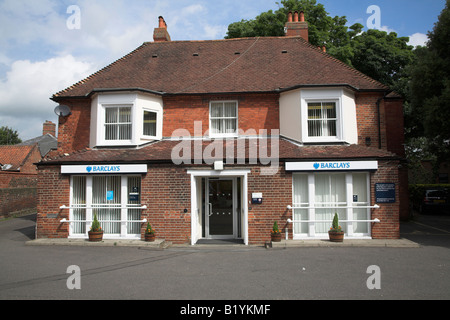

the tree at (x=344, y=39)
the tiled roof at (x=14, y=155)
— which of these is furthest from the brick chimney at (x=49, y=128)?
the tree at (x=344, y=39)

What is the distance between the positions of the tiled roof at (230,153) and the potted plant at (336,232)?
6.88 ft

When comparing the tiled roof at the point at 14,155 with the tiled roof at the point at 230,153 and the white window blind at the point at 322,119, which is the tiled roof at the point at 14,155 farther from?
the white window blind at the point at 322,119

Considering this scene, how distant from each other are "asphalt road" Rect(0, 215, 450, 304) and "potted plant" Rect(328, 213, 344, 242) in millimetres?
527

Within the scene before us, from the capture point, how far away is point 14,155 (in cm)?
3256

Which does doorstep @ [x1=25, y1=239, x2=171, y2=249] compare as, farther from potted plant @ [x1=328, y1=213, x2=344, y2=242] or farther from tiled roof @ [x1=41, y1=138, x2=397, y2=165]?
potted plant @ [x1=328, y1=213, x2=344, y2=242]

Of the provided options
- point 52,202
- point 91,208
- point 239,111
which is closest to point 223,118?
point 239,111

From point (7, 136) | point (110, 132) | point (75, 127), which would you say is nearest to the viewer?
point (110, 132)

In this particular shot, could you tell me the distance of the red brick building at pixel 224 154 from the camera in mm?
10492

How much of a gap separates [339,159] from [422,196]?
15211 mm

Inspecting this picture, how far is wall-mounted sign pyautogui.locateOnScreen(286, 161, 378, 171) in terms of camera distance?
1043cm

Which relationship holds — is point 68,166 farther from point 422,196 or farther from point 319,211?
point 422,196

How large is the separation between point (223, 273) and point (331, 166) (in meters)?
5.54

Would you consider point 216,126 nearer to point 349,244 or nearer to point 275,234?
point 275,234

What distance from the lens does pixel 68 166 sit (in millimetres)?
10812
